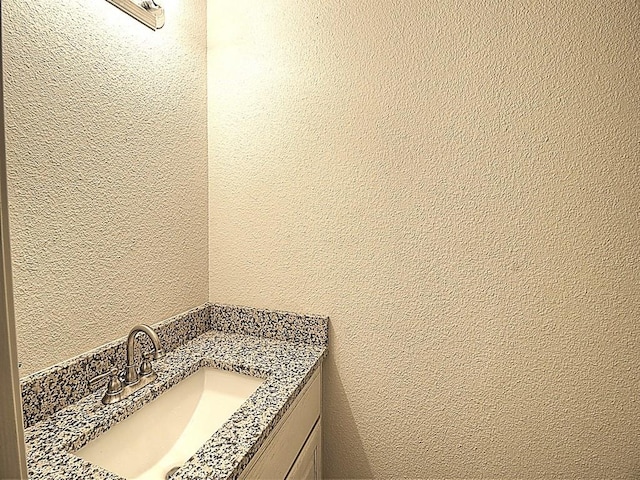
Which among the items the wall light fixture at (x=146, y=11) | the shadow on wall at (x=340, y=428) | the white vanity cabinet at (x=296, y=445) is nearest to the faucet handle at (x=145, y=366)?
the white vanity cabinet at (x=296, y=445)

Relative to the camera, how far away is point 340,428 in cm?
133

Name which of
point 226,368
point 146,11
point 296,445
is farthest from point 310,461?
point 146,11

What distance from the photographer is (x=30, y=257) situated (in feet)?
2.74

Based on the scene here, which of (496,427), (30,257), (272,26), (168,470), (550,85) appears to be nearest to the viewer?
(30,257)

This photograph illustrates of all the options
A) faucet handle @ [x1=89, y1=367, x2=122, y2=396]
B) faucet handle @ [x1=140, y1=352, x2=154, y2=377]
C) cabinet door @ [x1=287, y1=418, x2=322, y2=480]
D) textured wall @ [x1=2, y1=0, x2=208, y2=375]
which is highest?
textured wall @ [x1=2, y1=0, x2=208, y2=375]

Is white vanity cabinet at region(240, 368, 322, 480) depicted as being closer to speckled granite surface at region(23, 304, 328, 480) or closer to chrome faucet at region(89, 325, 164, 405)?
speckled granite surface at region(23, 304, 328, 480)

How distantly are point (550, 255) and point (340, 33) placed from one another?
98 cm

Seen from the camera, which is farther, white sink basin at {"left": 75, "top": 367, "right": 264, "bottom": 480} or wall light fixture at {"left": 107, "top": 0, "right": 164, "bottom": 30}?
wall light fixture at {"left": 107, "top": 0, "right": 164, "bottom": 30}

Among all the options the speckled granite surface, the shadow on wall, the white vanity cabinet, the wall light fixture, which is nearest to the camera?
the speckled granite surface

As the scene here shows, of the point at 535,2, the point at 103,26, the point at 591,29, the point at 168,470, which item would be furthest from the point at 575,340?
the point at 103,26

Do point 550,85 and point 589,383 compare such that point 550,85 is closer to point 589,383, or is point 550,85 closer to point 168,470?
→ point 589,383

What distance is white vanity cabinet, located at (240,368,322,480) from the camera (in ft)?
2.83

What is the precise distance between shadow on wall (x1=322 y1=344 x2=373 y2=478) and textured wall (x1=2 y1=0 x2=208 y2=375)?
23.9 inches

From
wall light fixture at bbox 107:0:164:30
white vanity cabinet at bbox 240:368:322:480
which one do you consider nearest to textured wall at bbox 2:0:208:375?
wall light fixture at bbox 107:0:164:30
